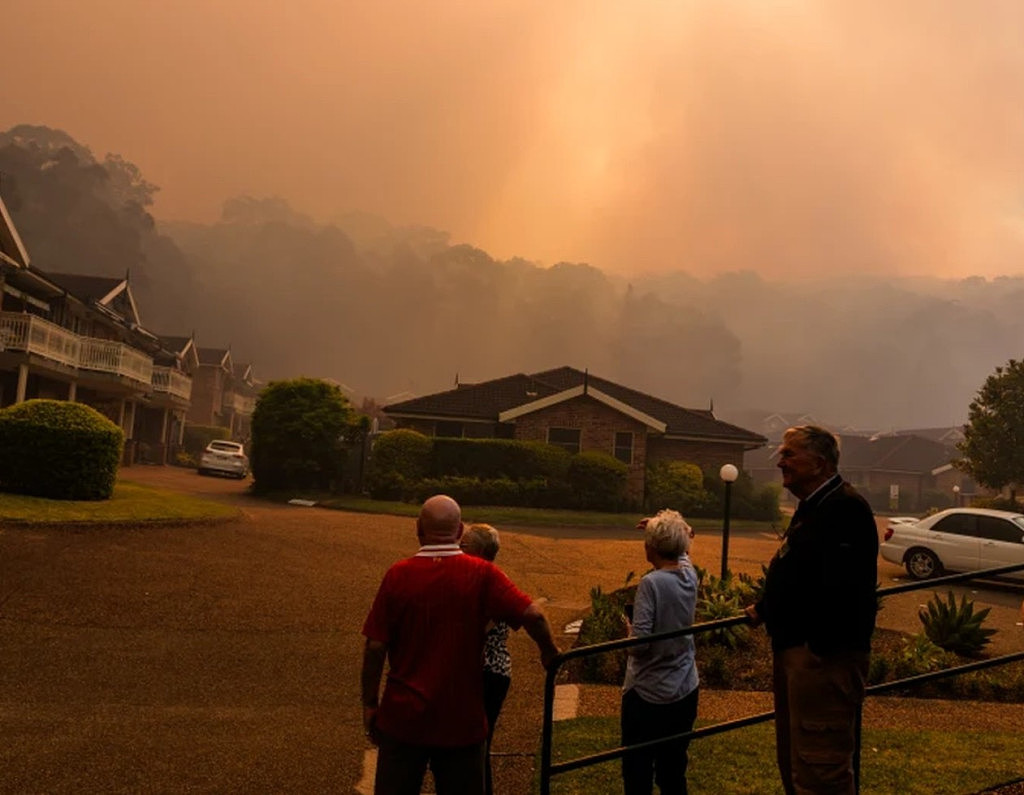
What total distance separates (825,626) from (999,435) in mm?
37579

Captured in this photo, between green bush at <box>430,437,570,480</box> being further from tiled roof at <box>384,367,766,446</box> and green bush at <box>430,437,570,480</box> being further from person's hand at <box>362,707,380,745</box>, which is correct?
person's hand at <box>362,707,380,745</box>

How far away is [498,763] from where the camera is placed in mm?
6102

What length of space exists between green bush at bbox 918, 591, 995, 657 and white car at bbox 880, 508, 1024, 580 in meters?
6.24

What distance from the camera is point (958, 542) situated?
15984 millimetres

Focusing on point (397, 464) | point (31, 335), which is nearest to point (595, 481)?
point (397, 464)

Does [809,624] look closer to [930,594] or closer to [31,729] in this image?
[31,729]

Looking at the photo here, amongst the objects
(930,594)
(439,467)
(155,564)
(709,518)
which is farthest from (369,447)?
(930,594)

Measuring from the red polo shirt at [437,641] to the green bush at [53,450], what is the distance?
1509cm

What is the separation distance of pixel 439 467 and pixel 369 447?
289cm

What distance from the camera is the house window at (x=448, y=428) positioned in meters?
33.4

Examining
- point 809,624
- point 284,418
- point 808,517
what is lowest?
point 809,624

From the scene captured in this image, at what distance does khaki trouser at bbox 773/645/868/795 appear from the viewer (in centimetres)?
345

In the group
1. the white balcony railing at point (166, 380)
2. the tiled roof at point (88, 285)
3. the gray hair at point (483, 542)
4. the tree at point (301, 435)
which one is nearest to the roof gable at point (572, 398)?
the tree at point (301, 435)

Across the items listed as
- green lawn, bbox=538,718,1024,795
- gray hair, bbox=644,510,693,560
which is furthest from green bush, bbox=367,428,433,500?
gray hair, bbox=644,510,693,560
